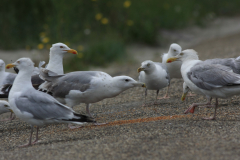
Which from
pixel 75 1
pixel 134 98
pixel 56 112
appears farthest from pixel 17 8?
pixel 56 112

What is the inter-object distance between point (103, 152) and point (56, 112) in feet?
3.85

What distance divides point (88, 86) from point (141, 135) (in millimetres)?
1420

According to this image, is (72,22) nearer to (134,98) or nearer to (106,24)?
(106,24)

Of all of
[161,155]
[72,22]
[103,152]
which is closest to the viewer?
[161,155]

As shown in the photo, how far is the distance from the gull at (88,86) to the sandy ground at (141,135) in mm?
441

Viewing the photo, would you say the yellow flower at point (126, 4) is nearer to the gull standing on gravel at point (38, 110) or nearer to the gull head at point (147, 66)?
the gull head at point (147, 66)

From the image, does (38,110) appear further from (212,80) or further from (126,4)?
(126,4)

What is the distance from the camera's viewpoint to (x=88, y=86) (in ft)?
16.7

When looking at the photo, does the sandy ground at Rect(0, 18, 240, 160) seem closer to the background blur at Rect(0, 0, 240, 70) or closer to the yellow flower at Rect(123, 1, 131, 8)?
the background blur at Rect(0, 0, 240, 70)

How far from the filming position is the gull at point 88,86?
5012mm

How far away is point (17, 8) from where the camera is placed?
14055 millimetres

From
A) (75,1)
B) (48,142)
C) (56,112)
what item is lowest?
(48,142)

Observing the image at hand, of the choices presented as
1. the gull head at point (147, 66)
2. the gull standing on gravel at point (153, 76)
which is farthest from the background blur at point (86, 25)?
the gull head at point (147, 66)

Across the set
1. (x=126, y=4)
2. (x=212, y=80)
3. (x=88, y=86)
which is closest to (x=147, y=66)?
(x=88, y=86)
